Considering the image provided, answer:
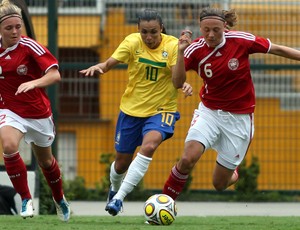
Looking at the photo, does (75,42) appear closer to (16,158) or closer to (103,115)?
(103,115)

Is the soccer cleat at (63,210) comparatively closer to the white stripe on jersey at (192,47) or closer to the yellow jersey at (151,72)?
the yellow jersey at (151,72)

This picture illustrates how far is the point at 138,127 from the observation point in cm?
1039

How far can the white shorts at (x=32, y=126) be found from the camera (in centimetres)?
930

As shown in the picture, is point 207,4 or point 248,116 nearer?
point 248,116

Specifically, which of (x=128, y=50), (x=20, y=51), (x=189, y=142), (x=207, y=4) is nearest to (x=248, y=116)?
(x=189, y=142)

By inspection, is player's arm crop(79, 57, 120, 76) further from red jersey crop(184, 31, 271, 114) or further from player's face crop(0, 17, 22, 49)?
red jersey crop(184, 31, 271, 114)

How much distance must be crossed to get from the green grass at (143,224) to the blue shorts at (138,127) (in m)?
0.77

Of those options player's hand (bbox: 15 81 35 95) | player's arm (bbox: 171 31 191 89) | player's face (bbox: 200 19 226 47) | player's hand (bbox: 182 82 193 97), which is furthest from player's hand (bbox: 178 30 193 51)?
player's hand (bbox: 15 81 35 95)

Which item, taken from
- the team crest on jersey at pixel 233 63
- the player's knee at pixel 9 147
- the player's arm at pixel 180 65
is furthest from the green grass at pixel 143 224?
the team crest on jersey at pixel 233 63

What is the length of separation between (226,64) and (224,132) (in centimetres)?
66

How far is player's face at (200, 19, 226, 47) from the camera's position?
9227 millimetres

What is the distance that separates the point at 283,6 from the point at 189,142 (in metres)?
5.53

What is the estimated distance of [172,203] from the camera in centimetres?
918

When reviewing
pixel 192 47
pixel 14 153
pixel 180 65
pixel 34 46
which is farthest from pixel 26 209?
pixel 192 47
